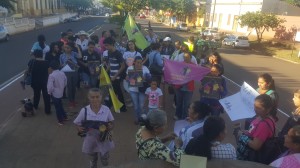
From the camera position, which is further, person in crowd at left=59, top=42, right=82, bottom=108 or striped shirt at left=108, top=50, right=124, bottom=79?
person in crowd at left=59, top=42, right=82, bottom=108

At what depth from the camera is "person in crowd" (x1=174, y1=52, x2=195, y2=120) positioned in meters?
7.10

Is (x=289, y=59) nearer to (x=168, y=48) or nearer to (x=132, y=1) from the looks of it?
(x=132, y=1)

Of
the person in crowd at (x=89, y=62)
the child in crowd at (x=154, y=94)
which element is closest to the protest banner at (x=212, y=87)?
the child in crowd at (x=154, y=94)

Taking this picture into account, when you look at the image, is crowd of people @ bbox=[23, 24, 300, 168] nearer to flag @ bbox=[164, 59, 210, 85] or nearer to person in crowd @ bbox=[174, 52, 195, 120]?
person in crowd @ bbox=[174, 52, 195, 120]

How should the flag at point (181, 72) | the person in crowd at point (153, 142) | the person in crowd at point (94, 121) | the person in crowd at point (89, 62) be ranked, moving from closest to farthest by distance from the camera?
the person in crowd at point (153, 142), the person in crowd at point (94, 121), the flag at point (181, 72), the person in crowd at point (89, 62)

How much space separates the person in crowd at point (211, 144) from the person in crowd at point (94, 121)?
6.03 ft

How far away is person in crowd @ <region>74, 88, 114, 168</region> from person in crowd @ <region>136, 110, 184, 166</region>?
138cm

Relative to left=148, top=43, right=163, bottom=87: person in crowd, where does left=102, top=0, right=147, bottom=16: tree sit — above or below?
above

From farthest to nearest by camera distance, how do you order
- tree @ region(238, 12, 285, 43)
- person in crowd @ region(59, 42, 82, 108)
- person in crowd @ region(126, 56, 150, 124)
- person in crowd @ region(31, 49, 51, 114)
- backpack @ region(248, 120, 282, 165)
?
tree @ region(238, 12, 285, 43) → person in crowd @ region(59, 42, 82, 108) → person in crowd @ region(31, 49, 51, 114) → person in crowd @ region(126, 56, 150, 124) → backpack @ region(248, 120, 282, 165)

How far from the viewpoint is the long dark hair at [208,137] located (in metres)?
2.82

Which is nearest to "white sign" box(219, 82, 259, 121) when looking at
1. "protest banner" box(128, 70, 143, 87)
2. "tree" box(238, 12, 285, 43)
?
"protest banner" box(128, 70, 143, 87)

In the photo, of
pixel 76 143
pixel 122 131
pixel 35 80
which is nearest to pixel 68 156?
pixel 76 143

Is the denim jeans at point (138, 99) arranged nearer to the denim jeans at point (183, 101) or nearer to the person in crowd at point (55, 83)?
the denim jeans at point (183, 101)

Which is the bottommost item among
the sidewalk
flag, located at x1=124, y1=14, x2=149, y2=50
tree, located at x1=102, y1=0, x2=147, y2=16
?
the sidewalk
